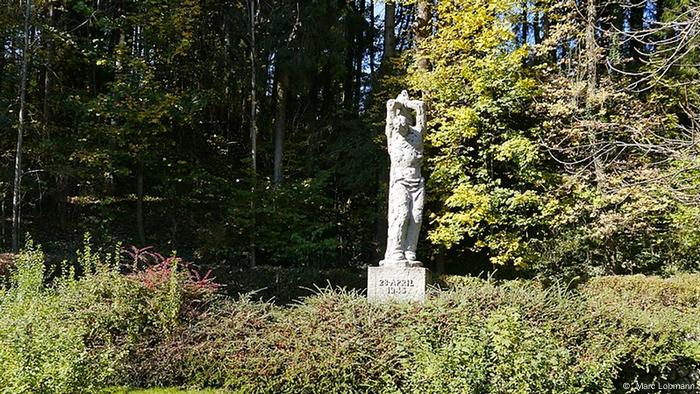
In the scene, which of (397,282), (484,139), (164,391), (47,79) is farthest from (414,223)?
(47,79)

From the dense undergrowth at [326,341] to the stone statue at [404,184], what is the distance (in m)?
1.44

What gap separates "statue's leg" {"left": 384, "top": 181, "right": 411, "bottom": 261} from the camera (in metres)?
7.19

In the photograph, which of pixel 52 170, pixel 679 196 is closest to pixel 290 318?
pixel 679 196

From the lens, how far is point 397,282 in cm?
693

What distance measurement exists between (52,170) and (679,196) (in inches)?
461

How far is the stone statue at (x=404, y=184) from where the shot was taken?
23.6 ft

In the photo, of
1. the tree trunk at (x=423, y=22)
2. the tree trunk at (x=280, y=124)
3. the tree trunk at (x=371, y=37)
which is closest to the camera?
the tree trunk at (x=423, y=22)

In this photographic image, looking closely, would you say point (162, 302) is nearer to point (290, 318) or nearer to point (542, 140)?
point (290, 318)

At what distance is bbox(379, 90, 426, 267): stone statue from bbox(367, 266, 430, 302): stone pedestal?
0.41 ft

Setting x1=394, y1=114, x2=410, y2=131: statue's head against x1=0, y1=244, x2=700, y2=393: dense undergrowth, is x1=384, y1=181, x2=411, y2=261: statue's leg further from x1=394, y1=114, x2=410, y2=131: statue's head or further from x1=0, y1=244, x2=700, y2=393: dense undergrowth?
x1=0, y1=244, x2=700, y2=393: dense undergrowth

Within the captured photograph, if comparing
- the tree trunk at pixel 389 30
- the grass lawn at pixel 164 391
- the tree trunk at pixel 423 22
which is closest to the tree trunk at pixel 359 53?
the tree trunk at pixel 389 30

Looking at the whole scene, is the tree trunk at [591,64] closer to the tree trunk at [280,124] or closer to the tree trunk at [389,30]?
the tree trunk at [389,30]

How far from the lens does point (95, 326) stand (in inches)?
217

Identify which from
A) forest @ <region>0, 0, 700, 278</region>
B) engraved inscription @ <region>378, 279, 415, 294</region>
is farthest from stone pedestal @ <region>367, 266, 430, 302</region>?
forest @ <region>0, 0, 700, 278</region>
